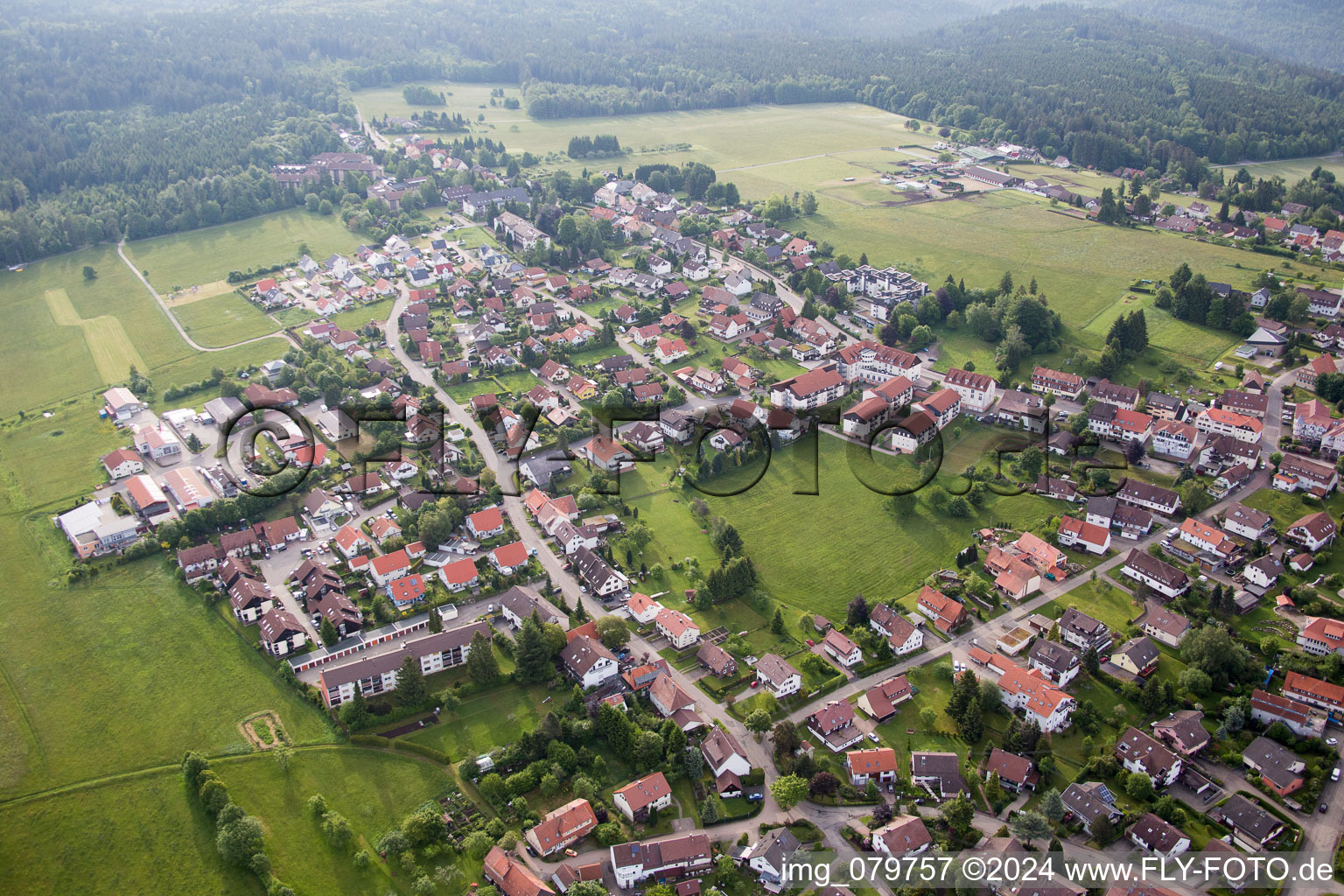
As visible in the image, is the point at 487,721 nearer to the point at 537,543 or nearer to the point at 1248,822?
the point at 537,543

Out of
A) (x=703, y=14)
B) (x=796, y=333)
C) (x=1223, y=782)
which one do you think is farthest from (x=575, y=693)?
(x=703, y=14)

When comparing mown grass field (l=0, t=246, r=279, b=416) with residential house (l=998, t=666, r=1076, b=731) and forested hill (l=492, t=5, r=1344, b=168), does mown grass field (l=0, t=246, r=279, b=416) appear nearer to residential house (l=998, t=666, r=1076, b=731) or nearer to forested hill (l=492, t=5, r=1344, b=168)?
residential house (l=998, t=666, r=1076, b=731)

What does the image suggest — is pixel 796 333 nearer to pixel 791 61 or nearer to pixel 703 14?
pixel 791 61

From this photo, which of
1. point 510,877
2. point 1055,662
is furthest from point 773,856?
point 1055,662

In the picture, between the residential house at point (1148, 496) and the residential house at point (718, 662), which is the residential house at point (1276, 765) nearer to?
the residential house at point (1148, 496)

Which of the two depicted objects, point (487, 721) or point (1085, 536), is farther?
point (1085, 536)
